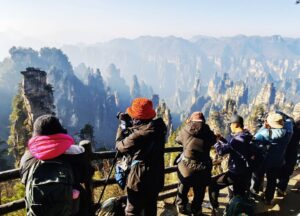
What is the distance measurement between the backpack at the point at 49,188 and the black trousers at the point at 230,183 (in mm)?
3856

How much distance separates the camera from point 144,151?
5.19m

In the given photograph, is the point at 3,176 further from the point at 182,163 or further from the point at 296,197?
the point at 296,197

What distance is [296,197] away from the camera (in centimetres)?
849

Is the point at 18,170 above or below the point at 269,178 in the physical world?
above

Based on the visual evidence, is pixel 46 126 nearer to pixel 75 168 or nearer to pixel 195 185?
pixel 75 168

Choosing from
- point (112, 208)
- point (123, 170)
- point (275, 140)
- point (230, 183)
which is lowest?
point (230, 183)

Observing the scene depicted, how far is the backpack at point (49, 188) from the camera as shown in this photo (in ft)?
12.9

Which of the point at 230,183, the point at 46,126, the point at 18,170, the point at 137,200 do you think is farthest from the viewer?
the point at 230,183

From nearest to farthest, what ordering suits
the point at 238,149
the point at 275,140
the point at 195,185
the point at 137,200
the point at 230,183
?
the point at 137,200 < the point at 195,185 < the point at 238,149 < the point at 230,183 < the point at 275,140

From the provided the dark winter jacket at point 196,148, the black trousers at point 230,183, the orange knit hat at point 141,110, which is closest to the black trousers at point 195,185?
the dark winter jacket at point 196,148

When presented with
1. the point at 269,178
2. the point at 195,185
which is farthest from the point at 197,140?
the point at 269,178

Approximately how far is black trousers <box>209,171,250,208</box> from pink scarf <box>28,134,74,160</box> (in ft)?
13.1

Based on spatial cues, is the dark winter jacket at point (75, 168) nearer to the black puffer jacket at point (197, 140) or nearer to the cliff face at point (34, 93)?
the black puffer jacket at point (197, 140)

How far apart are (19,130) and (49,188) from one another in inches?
2028
